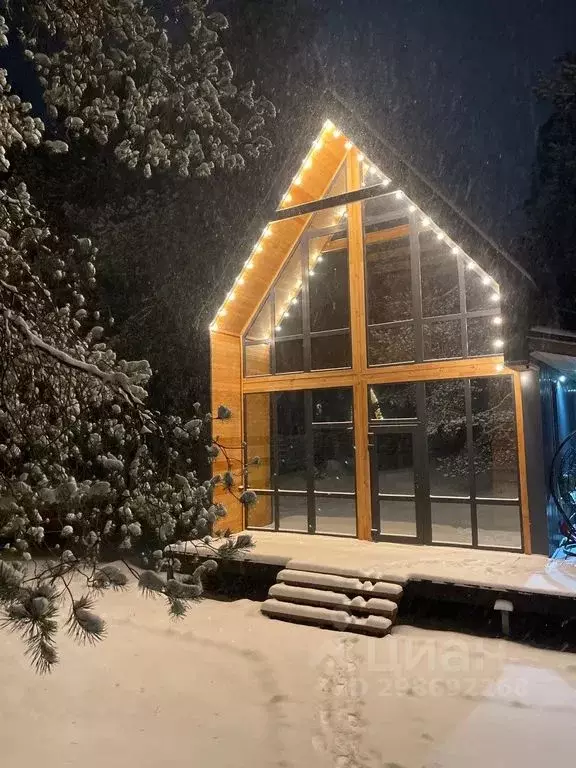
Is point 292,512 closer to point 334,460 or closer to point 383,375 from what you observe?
point 334,460

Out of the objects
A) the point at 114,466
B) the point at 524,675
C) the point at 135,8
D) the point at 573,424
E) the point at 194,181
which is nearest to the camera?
the point at 114,466

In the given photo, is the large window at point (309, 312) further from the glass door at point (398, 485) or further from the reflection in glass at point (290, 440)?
the glass door at point (398, 485)

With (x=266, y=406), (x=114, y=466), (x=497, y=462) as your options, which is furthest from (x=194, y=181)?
(x=114, y=466)

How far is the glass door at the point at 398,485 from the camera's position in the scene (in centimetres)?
873

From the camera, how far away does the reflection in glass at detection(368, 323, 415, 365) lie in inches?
360

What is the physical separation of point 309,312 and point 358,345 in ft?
4.14

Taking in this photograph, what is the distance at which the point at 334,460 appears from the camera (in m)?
9.65

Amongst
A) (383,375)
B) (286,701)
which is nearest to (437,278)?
(383,375)

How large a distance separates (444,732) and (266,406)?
22.2ft

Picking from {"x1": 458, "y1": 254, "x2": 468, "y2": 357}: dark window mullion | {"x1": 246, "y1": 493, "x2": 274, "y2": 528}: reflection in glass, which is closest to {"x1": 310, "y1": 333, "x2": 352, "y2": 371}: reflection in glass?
{"x1": 458, "y1": 254, "x2": 468, "y2": 357}: dark window mullion

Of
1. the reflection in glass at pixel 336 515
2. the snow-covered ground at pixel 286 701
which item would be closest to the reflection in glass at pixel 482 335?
the reflection in glass at pixel 336 515

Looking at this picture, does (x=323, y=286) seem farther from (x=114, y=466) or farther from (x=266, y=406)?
(x=114, y=466)

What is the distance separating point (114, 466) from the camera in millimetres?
3066

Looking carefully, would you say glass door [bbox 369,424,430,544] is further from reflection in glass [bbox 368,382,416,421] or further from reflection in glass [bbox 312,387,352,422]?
reflection in glass [bbox 312,387,352,422]
